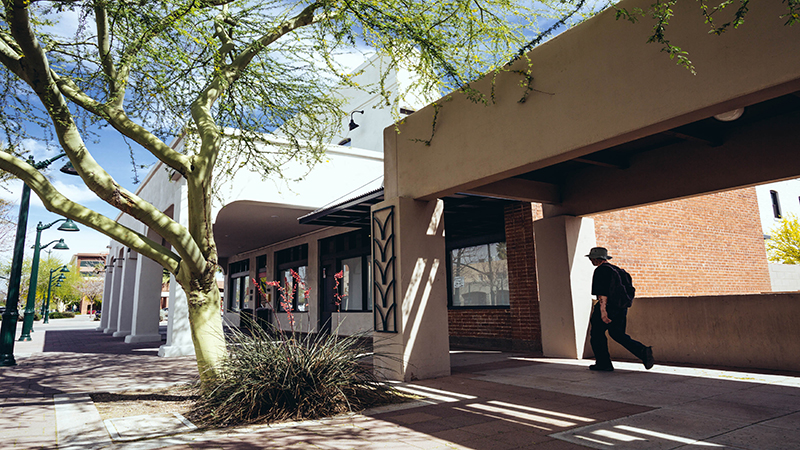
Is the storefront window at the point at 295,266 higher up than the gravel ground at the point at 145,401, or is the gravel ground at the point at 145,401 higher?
the storefront window at the point at 295,266

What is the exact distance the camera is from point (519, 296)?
10.5 metres

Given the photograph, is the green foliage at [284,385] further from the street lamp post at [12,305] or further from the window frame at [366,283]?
the window frame at [366,283]

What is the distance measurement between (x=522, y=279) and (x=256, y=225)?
9352 millimetres

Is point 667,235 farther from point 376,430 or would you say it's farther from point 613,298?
point 376,430

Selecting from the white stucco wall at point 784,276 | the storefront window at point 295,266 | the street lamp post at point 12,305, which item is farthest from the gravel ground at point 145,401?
the white stucco wall at point 784,276

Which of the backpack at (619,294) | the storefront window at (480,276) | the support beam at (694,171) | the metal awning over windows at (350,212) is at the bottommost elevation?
the backpack at (619,294)

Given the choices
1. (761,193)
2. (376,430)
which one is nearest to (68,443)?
(376,430)

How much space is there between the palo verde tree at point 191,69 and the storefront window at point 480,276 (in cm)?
546

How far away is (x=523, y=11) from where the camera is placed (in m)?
6.61

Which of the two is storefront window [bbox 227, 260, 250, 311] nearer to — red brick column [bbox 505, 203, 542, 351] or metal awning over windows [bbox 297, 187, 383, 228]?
metal awning over windows [bbox 297, 187, 383, 228]

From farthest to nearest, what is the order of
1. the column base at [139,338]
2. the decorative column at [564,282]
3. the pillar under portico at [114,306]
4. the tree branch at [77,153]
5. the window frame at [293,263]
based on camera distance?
the pillar under portico at [114,306]
the window frame at [293,263]
the column base at [139,338]
the decorative column at [564,282]
the tree branch at [77,153]

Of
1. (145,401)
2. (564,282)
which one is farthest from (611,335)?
(145,401)

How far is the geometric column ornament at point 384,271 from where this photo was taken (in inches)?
289

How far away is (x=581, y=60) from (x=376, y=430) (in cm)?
421
